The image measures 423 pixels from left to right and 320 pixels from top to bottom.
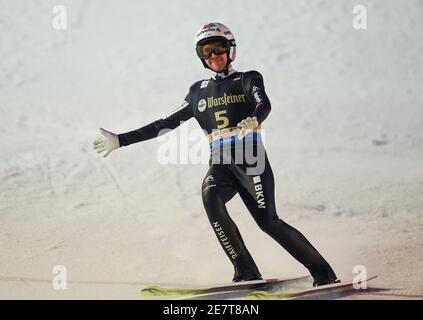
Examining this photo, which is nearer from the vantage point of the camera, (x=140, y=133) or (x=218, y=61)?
(x=218, y=61)

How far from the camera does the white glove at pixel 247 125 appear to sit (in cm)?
628

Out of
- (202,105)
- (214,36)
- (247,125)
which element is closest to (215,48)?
(214,36)

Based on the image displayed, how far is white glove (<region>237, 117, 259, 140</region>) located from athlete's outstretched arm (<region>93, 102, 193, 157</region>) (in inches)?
44.3

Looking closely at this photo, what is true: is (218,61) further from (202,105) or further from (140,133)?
(140,133)

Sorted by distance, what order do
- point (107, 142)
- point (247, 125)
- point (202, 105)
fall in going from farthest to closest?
point (107, 142)
point (202, 105)
point (247, 125)

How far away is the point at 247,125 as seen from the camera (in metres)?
6.28

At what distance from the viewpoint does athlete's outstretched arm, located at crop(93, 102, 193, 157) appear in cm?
721

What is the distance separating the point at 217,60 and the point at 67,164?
8475 millimetres

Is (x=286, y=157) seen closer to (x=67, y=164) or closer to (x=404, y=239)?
(x=67, y=164)

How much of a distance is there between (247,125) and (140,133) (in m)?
1.43

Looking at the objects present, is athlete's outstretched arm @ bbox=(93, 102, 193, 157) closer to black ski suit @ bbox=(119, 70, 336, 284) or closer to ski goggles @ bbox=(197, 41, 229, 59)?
black ski suit @ bbox=(119, 70, 336, 284)

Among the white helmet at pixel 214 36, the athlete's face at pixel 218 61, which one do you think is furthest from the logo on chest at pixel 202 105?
the white helmet at pixel 214 36

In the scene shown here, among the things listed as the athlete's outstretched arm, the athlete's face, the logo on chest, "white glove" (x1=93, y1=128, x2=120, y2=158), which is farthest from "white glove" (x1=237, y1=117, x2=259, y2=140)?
"white glove" (x1=93, y1=128, x2=120, y2=158)

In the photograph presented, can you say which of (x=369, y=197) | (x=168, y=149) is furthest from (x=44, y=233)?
(x=168, y=149)
